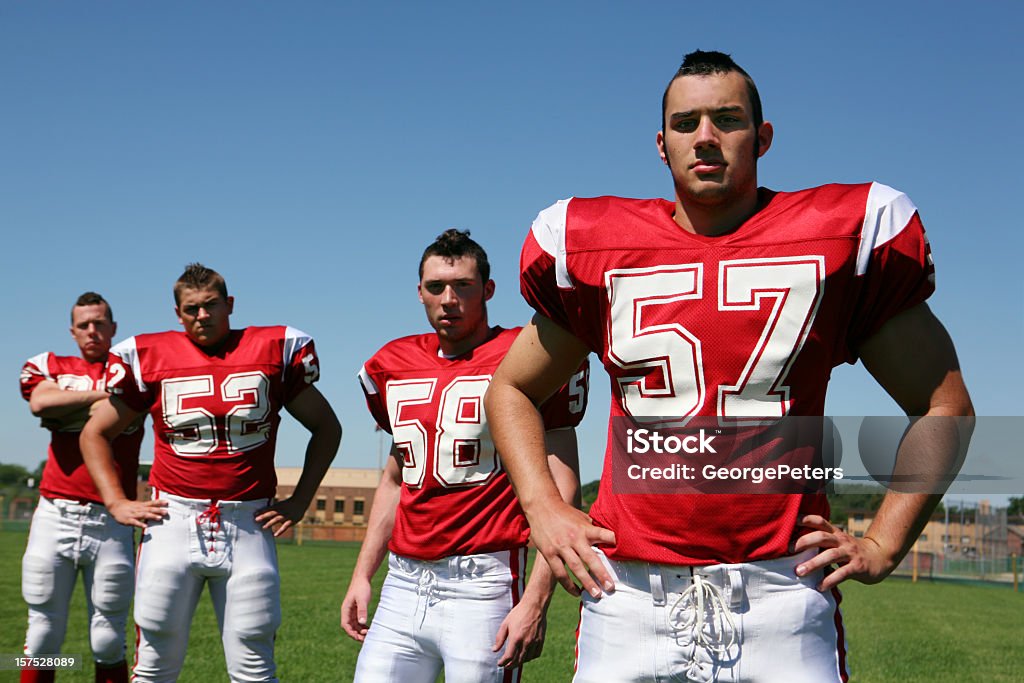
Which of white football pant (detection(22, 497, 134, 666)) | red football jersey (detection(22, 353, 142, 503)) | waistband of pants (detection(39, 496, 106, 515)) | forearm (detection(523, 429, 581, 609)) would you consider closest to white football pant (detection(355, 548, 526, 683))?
forearm (detection(523, 429, 581, 609))

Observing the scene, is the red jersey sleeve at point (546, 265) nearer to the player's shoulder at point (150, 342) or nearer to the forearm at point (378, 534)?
the forearm at point (378, 534)

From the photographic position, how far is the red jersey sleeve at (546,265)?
8.57 ft

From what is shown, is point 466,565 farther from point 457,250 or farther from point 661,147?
point 661,147

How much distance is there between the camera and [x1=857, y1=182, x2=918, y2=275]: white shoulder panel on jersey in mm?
2299

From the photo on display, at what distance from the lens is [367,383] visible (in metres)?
4.73

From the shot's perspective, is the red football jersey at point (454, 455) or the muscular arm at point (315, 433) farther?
the muscular arm at point (315, 433)

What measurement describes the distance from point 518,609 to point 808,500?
1.55m

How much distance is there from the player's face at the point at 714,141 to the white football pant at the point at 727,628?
2.89ft

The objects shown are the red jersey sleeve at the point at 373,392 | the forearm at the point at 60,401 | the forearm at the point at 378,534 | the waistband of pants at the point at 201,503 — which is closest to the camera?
the forearm at the point at 378,534

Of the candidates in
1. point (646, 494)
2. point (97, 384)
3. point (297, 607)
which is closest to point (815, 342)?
point (646, 494)

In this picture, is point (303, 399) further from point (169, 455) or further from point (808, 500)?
point (808, 500)

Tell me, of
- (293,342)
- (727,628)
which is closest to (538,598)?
(727,628)

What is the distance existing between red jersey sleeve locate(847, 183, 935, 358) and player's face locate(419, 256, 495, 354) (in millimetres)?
2306

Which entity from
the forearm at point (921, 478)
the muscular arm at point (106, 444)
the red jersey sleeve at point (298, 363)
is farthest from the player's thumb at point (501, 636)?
the muscular arm at point (106, 444)
